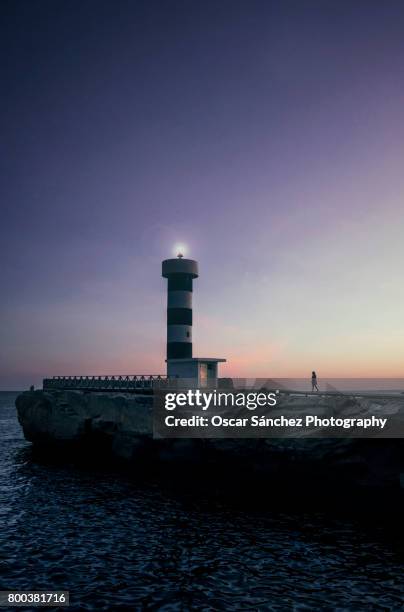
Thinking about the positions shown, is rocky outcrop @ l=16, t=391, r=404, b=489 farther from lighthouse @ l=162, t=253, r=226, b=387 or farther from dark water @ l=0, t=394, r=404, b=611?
lighthouse @ l=162, t=253, r=226, b=387

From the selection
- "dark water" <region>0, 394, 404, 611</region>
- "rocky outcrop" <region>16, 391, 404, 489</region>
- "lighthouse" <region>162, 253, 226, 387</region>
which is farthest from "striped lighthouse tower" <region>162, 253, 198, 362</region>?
"dark water" <region>0, 394, 404, 611</region>

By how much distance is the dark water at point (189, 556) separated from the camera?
1219cm

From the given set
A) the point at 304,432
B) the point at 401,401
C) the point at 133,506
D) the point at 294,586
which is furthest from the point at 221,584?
the point at 401,401

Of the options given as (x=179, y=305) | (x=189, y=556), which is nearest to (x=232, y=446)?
(x=189, y=556)

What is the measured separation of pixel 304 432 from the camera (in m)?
22.9

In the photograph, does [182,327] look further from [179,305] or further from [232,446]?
[232,446]

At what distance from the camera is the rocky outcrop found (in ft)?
72.3

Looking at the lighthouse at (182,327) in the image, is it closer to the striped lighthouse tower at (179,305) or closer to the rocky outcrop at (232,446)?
the striped lighthouse tower at (179,305)

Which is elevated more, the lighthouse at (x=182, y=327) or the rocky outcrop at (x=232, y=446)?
the lighthouse at (x=182, y=327)

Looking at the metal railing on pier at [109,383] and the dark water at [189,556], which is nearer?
the dark water at [189,556]

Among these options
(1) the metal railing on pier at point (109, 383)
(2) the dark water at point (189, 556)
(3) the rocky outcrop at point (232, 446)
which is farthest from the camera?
(1) the metal railing on pier at point (109, 383)

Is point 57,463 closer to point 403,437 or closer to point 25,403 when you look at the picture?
point 25,403

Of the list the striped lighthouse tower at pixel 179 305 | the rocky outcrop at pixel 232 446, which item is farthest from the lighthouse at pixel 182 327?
the rocky outcrop at pixel 232 446

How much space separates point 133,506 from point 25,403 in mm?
25717
